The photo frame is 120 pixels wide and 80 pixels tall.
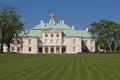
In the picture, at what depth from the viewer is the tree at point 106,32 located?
114m

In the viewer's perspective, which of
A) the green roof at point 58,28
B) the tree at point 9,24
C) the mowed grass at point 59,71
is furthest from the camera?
the green roof at point 58,28

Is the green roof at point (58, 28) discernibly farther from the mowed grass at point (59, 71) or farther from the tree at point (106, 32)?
the mowed grass at point (59, 71)

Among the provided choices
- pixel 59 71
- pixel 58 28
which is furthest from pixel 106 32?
pixel 59 71

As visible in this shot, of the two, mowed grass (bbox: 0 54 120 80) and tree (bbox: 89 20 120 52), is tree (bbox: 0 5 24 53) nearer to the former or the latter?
tree (bbox: 89 20 120 52)


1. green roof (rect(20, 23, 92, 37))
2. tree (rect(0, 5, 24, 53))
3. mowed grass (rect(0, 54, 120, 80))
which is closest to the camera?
mowed grass (rect(0, 54, 120, 80))

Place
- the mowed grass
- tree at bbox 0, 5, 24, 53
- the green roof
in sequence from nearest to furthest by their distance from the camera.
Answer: the mowed grass < tree at bbox 0, 5, 24, 53 < the green roof

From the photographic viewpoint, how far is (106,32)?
114188 mm

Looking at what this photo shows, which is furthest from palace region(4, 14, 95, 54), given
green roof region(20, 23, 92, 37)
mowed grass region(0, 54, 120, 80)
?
mowed grass region(0, 54, 120, 80)

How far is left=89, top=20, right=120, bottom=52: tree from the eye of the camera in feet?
375

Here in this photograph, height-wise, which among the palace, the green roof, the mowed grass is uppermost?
the green roof

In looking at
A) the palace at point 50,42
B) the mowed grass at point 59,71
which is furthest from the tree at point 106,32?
the mowed grass at point 59,71

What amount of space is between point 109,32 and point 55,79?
9721 cm

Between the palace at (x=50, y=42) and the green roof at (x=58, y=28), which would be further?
the green roof at (x=58, y=28)

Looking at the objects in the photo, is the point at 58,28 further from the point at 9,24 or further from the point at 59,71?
the point at 59,71
